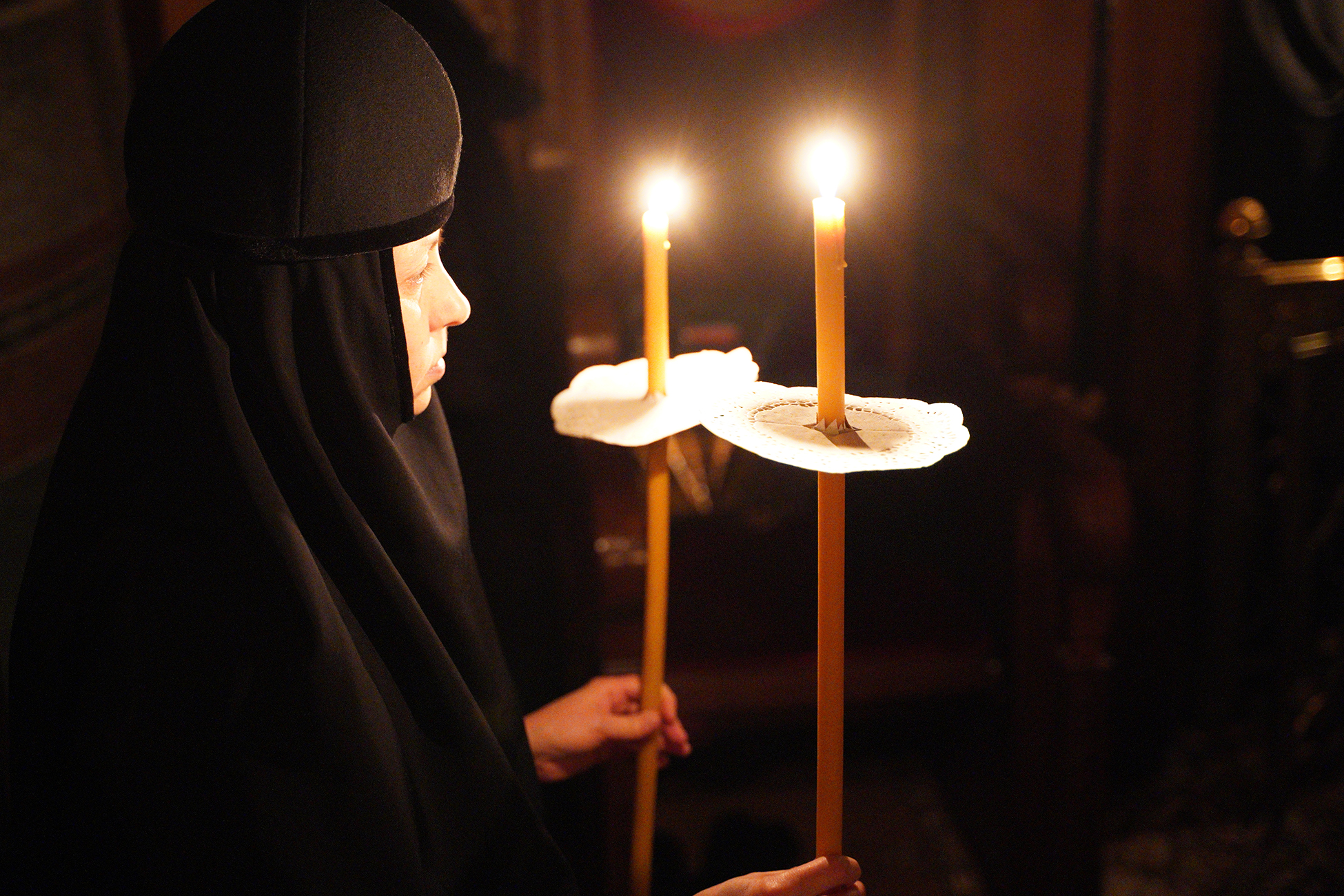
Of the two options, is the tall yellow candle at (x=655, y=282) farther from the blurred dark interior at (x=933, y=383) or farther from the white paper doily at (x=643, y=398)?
the blurred dark interior at (x=933, y=383)

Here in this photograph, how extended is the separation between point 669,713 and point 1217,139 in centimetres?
201

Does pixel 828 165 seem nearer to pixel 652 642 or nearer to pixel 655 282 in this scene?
pixel 655 282

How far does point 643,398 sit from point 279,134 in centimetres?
33

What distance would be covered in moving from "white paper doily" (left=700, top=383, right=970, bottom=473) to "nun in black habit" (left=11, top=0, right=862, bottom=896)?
0.99 feet

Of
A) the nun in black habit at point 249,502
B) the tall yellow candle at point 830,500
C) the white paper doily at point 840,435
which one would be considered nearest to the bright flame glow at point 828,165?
the tall yellow candle at point 830,500

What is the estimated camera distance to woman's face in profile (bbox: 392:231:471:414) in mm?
840

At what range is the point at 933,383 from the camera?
2.51 metres

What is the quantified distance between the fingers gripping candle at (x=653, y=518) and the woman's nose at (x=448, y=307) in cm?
17

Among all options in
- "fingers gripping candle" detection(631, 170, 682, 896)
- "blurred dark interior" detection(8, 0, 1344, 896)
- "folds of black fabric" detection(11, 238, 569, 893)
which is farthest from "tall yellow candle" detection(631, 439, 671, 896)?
"blurred dark interior" detection(8, 0, 1344, 896)

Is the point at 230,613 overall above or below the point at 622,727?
above

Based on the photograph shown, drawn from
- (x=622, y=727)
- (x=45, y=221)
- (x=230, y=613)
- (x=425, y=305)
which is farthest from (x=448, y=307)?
(x=45, y=221)

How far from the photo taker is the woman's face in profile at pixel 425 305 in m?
0.84

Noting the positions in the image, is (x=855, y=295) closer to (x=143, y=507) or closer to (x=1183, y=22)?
(x=1183, y=22)

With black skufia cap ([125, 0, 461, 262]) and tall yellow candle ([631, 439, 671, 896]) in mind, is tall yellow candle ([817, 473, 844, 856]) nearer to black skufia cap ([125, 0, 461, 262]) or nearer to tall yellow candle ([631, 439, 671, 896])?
tall yellow candle ([631, 439, 671, 896])
